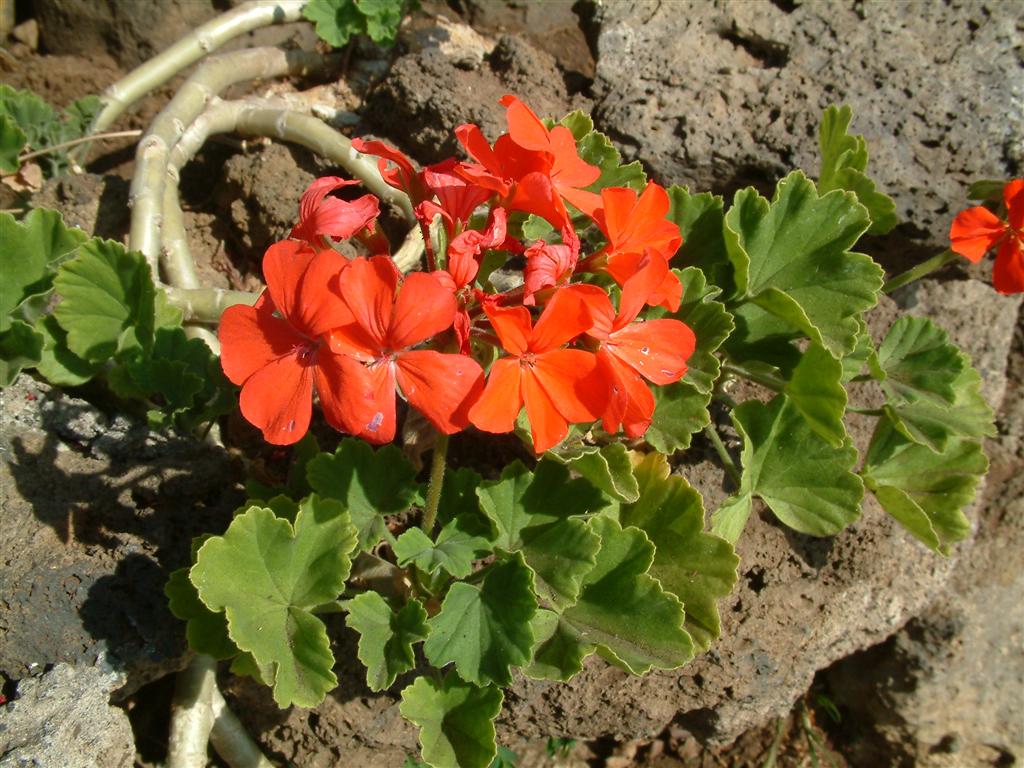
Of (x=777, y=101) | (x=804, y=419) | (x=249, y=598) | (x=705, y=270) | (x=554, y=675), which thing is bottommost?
(x=554, y=675)

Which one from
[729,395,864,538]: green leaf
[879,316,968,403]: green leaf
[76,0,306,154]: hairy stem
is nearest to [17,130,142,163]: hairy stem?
[76,0,306,154]: hairy stem

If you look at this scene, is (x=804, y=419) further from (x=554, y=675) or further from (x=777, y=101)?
(x=777, y=101)

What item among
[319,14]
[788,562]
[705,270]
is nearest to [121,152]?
[319,14]

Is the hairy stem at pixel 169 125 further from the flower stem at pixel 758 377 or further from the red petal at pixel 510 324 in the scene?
the flower stem at pixel 758 377

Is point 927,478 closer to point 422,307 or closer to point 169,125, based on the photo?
point 422,307

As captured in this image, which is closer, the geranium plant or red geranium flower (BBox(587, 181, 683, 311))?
the geranium plant

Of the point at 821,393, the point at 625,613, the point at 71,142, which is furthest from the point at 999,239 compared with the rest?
the point at 71,142

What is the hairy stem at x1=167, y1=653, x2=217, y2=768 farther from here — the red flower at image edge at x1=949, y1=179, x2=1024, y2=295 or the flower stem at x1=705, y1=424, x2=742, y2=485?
the red flower at image edge at x1=949, y1=179, x2=1024, y2=295
